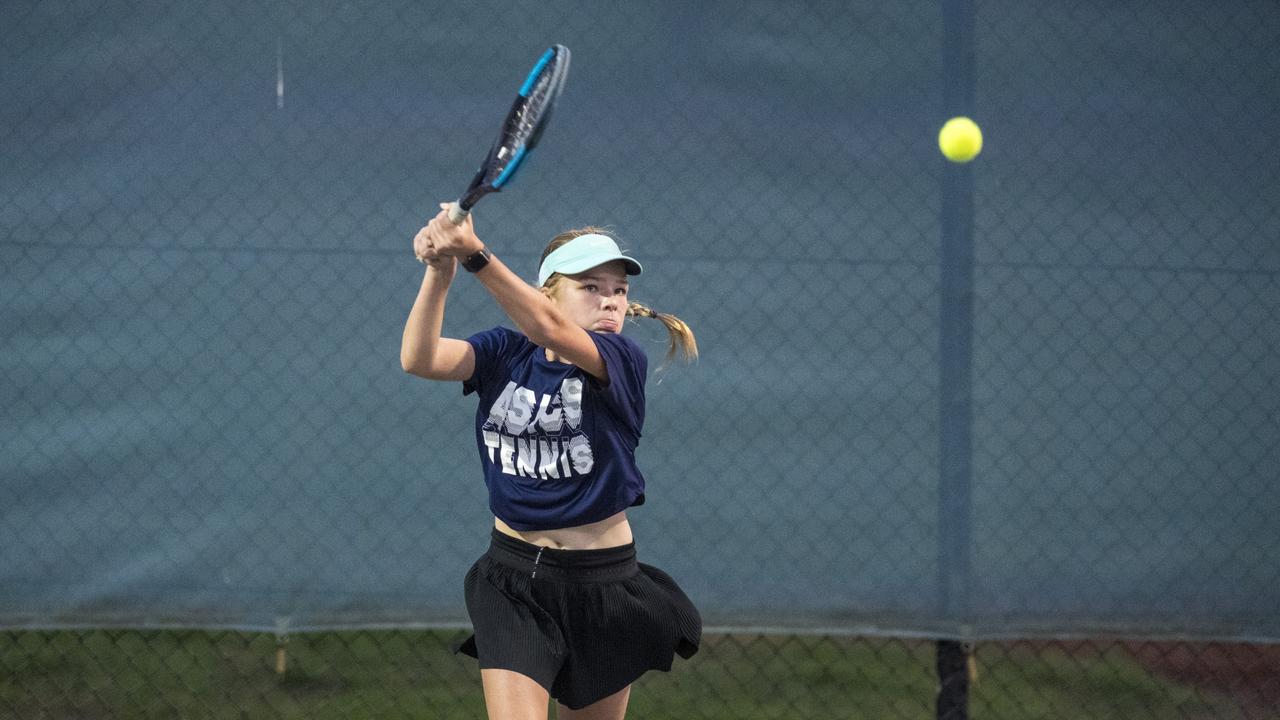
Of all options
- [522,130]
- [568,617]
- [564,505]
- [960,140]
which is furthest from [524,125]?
[960,140]

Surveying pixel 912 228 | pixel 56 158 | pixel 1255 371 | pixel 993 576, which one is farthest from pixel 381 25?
pixel 1255 371

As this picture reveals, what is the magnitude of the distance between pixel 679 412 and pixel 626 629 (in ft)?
3.80

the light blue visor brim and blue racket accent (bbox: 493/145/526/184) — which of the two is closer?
blue racket accent (bbox: 493/145/526/184)

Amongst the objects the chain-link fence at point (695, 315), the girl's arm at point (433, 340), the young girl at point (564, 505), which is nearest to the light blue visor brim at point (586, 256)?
the young girl at point (564, 505)

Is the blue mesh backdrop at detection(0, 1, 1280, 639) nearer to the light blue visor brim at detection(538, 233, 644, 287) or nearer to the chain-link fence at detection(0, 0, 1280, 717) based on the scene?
the chain-link fence at detection(0, 0, 1280, 717)

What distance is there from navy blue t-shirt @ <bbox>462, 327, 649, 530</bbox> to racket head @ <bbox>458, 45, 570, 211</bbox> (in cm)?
36

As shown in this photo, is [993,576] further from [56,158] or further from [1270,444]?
[56,158]

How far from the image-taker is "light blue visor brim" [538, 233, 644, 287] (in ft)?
8.68

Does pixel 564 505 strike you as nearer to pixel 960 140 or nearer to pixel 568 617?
pixel 568 617

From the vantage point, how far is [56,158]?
3688 millimetres

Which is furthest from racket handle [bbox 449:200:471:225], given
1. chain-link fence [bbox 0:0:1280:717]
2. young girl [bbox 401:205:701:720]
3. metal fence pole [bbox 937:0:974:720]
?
metal fence pole [bbox 937:0:974:720]

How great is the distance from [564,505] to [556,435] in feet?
0.45

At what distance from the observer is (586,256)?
2.66m

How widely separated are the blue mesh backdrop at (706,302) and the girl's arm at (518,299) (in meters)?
1.28
